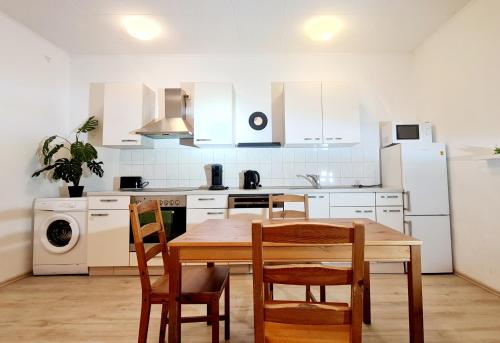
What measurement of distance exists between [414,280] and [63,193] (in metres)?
4.00

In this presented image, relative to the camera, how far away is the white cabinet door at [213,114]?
3.36 metres

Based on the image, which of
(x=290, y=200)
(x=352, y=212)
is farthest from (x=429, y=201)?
(x=290, y=200)

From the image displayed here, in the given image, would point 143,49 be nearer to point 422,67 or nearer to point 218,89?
point 218,89

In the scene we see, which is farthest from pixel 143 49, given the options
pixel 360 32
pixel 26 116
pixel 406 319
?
pixel 406 319

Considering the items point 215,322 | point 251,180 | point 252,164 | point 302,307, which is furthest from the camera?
point 252,164

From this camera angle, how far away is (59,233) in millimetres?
3109

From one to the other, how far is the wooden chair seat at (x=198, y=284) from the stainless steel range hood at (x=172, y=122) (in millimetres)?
1896

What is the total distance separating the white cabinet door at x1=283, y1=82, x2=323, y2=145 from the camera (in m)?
3.33

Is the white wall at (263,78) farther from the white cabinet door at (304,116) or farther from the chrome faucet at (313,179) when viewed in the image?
the white cabinet door at (304,116)

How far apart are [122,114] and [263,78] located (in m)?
1.92

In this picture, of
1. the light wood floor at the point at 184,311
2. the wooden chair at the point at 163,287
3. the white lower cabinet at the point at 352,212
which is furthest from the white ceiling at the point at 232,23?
the light wood floor at the point at 184,311

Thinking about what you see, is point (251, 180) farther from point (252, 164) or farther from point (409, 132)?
point (409, 132)

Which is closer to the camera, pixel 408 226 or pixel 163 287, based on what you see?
pixel 163 287

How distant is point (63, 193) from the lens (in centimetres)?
358
